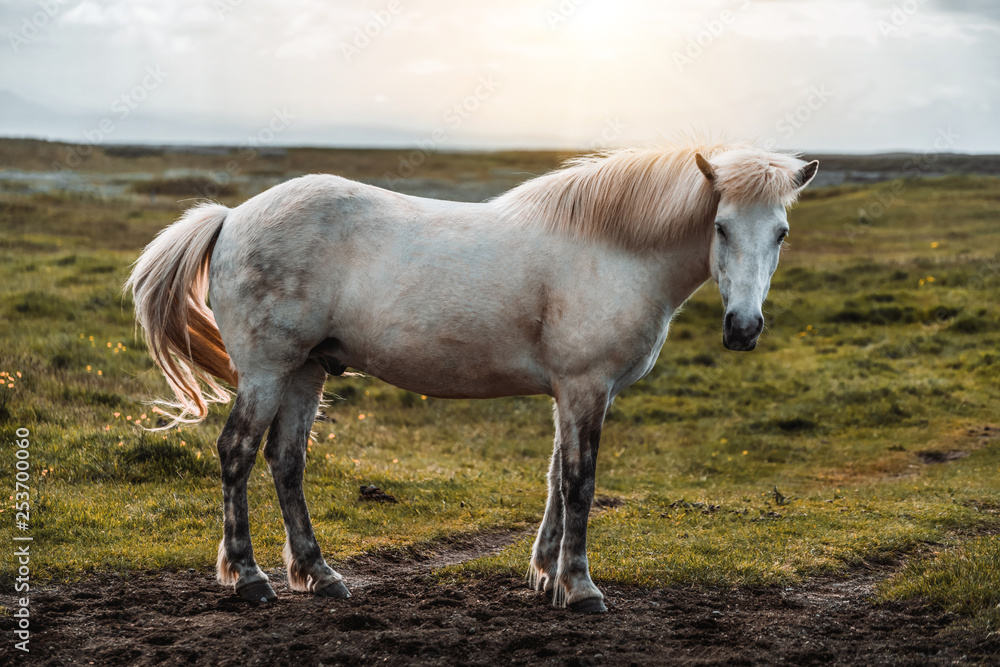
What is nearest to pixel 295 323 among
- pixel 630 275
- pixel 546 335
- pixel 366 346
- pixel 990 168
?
pixel 366 346

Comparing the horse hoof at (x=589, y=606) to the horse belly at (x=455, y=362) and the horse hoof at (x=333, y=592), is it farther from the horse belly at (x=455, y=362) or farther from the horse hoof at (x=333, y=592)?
Result: the horse hoof at (x=333, y=592)

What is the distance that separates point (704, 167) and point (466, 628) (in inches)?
124

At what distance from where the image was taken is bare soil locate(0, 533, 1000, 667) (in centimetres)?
441

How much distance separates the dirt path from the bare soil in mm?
11

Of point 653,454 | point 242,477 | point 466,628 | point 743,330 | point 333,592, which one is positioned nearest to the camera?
point 743,330

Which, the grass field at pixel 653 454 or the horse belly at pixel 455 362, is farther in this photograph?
the grass field at pixel 653 454

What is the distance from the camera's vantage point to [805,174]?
518 centimetres

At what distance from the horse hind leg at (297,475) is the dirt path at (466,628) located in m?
0.19

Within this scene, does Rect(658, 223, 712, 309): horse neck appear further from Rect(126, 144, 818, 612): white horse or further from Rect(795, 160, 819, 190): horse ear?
Rect(795, 160, 819, 190): horse ear

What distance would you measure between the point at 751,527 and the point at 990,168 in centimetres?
6409

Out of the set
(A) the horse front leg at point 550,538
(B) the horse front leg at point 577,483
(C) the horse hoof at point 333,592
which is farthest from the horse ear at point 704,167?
(C) the horse hoof at point 333,592

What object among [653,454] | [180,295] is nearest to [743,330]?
[180,295]

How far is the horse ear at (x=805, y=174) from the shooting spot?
507cm

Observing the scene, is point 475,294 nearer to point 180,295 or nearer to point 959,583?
point 180,295
